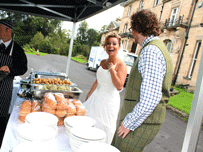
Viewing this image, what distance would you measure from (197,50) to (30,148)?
14421 millimetres

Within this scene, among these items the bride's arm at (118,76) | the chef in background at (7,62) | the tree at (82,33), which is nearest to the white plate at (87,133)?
the bride's arm at (118,76)

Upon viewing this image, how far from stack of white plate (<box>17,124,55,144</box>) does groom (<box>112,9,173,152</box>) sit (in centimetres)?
54

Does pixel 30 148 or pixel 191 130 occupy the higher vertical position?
pixel 191 130

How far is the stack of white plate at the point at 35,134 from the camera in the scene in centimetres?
107

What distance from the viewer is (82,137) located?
113cm

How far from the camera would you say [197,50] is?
12.8 metres

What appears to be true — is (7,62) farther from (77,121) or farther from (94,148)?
(94,148)

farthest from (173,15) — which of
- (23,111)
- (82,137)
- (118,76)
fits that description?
(82,137)

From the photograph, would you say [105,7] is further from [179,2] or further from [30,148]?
[179,2]

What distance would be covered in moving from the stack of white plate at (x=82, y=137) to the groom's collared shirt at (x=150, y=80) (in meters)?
0.31

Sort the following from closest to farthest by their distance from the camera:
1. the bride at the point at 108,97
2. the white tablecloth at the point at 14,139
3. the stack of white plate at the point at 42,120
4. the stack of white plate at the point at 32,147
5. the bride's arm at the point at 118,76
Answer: the stack of white plate at the point at 32,147 → the white tablecloth at the point at 14,139 → the stack of white plate at the point at 42,120 → the bride's arm at the point at 118,76 → the bride at the point at 108,97

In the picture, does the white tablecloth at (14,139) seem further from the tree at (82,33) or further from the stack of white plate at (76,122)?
the tree at (82,33)

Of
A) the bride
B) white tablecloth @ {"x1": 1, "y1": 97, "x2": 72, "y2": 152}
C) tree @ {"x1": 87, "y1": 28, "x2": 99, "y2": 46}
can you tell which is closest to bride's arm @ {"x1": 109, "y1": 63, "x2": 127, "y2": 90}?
the bride

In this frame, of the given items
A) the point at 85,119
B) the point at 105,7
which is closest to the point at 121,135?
the point at 85,119
